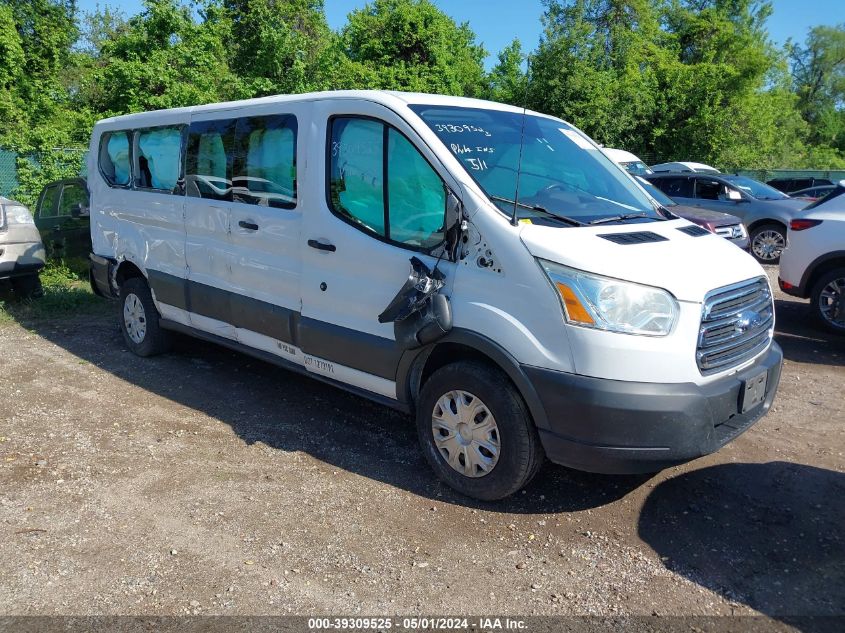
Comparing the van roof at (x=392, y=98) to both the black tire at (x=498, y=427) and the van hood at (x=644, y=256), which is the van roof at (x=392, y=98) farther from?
the black tire at (x=498, y=427)

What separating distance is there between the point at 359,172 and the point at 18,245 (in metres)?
6.16

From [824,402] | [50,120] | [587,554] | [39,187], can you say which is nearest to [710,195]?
[824,402]

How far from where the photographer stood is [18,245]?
8.49 metres

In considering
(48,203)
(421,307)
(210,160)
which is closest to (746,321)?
(421,307)

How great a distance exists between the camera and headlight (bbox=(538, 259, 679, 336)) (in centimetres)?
330

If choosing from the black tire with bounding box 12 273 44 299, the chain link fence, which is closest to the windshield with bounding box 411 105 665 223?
the black tire with bounding box 12 273 44 299

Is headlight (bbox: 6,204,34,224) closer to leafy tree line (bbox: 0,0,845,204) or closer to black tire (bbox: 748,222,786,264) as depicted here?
leafy tree line (bbox: 0,0,845,204)

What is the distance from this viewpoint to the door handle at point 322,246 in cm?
437

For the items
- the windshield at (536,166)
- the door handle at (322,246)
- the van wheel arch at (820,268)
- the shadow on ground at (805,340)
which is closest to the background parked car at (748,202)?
the shadow on ground at (805,340)

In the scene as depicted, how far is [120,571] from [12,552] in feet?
2.04

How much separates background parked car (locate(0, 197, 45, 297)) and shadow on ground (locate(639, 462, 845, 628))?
782 centimetres

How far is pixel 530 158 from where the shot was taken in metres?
4.20

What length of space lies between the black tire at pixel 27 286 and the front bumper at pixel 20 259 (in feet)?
0.63

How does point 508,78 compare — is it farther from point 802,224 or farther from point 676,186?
point 802,224
